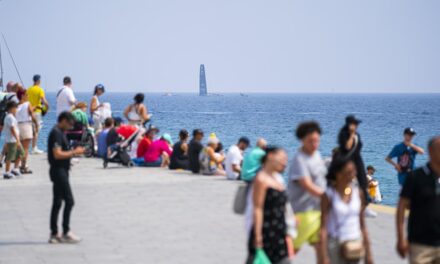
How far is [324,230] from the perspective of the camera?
7500 millimetres

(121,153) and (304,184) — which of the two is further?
(121,153)

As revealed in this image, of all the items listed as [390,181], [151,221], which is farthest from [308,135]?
[390,181]

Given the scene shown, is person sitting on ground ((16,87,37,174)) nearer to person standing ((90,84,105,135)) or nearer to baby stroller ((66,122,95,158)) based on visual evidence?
baby stroller ((66,122,95,158))

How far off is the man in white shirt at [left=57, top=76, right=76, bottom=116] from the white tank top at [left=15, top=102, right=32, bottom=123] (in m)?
2.39

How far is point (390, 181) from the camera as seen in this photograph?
51.1 meters

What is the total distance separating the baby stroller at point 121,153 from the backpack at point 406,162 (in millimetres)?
6652

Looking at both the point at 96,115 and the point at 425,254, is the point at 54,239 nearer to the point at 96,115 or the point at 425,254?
the point at 425,254

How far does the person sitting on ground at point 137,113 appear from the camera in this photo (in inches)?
800

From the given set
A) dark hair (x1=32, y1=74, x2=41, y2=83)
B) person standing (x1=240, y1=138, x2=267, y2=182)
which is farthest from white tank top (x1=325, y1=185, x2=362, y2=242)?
dark hair (x1=32, y1=74, x2=41, y2=83)

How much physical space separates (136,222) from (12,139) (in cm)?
490

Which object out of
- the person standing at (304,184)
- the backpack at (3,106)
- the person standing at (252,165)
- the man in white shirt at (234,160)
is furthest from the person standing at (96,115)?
the person standing at (304,184)

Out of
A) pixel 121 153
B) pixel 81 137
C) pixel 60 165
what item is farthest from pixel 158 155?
pixel 60 165

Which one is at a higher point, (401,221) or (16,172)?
(401,221)

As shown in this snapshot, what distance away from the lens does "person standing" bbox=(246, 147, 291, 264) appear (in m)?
7.36
